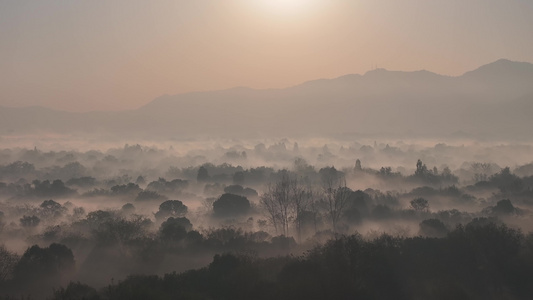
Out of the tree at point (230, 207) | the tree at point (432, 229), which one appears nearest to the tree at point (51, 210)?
the tree at point (230, 207)

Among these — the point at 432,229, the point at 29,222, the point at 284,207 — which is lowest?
the point at 432,229

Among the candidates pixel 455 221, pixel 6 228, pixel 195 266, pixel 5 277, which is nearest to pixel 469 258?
pixel 195 266

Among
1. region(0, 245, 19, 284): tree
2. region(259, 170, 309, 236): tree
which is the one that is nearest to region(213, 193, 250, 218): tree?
region(259, 170, 309, 236): tree

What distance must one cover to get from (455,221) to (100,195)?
112 meters

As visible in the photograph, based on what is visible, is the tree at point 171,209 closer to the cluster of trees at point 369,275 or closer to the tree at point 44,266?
the tree at point 44,266

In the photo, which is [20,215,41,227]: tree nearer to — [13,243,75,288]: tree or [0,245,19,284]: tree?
[0,245,19,284]: tree

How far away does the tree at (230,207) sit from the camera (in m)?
104

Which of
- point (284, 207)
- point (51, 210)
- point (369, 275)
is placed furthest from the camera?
point (51, 210)

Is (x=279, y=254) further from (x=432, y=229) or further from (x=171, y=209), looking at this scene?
(x=171, y=209)

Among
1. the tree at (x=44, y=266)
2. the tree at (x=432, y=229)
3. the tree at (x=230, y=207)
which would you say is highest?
the tree at (x=44, y=266)

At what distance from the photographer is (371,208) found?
10262 centimetres

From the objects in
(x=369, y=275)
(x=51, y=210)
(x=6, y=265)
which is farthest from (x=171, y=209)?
(x=369, y=275)

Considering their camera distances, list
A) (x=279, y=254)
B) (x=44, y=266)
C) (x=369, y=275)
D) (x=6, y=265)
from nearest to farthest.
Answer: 1. (x=369, y=275)
2. (x=6, y=265)
3. (x=44, y=266)
4. (x=279, y=254)

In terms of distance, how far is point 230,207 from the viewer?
104500 millimetres
